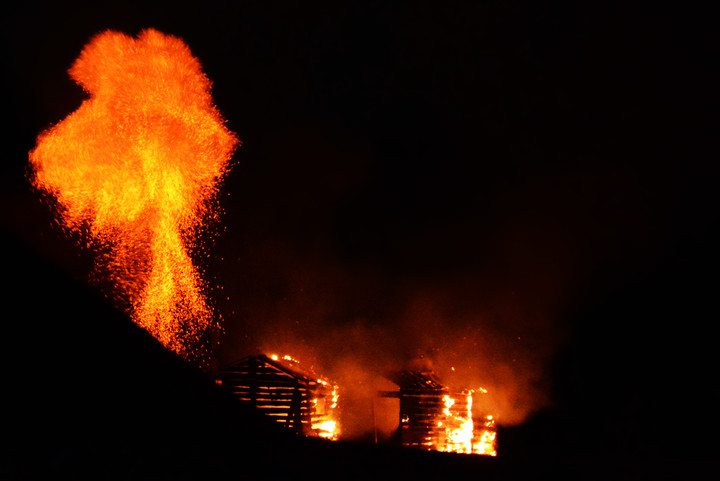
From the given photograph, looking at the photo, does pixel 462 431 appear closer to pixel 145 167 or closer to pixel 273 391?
pixel 273 391

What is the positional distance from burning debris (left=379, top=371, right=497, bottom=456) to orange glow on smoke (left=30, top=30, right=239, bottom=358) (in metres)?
3.94

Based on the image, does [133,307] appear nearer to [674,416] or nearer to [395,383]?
[395,383]

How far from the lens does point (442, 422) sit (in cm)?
805

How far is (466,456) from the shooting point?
13.1 ft

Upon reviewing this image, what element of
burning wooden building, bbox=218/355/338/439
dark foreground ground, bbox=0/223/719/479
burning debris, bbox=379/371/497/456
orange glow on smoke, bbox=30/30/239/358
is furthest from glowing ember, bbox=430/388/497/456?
orange glow on smoke, bbox=30/30/239/358

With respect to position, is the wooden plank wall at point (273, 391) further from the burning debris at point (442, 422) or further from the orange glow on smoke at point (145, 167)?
the orange glow on smoke at point (145, 167)

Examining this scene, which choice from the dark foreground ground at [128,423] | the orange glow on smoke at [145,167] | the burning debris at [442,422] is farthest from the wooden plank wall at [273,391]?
the dark foreground ground at [128,423]

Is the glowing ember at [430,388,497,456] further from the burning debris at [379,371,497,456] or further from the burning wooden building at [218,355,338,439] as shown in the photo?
the burning wooden building at [218,355,338,439]

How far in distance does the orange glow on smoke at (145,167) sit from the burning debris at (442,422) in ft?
12.9

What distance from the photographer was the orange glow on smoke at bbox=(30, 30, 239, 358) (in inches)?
360

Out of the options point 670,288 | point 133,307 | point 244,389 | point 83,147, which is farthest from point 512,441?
point 83,147

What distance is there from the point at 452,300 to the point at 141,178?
5.56 metres

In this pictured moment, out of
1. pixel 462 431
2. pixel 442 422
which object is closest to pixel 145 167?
pixel 442 422

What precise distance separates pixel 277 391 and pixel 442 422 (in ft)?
7.92
